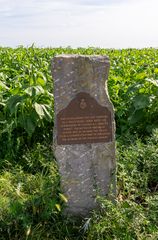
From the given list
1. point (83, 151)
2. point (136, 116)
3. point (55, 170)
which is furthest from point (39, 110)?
point (83, 151)

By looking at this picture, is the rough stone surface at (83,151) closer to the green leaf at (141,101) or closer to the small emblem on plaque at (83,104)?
the small emblem on plaque at (83,104)

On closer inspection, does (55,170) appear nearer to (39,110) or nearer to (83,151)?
(83,151)

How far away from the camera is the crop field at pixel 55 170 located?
4.27 metres

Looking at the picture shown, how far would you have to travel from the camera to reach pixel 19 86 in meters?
5.94

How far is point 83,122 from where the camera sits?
4336 millimetres

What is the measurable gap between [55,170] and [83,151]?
0.69 meters

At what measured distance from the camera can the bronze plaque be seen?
4.31 m

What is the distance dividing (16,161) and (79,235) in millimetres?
1634

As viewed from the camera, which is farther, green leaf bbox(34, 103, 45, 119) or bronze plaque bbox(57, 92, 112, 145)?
green leaf bbox(34, 103, 45, 119)

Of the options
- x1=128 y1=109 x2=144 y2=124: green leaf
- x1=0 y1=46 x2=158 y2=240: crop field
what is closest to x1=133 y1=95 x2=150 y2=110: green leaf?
x1=0 y1=46 x2=158 y2=240: crop field

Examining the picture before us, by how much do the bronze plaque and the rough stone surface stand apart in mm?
37

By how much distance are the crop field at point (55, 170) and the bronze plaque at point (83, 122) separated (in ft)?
1.73

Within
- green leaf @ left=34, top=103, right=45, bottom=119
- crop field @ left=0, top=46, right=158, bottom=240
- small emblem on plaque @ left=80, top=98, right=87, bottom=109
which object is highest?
small emblem on plaque @ left=80, top=98, right=87, bottom=109

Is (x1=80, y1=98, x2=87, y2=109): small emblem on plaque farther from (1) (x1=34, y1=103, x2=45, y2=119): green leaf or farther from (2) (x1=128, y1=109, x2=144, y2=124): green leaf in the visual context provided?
(2) (x1=128, y1=109, x2=144, y2=124): green leaf
